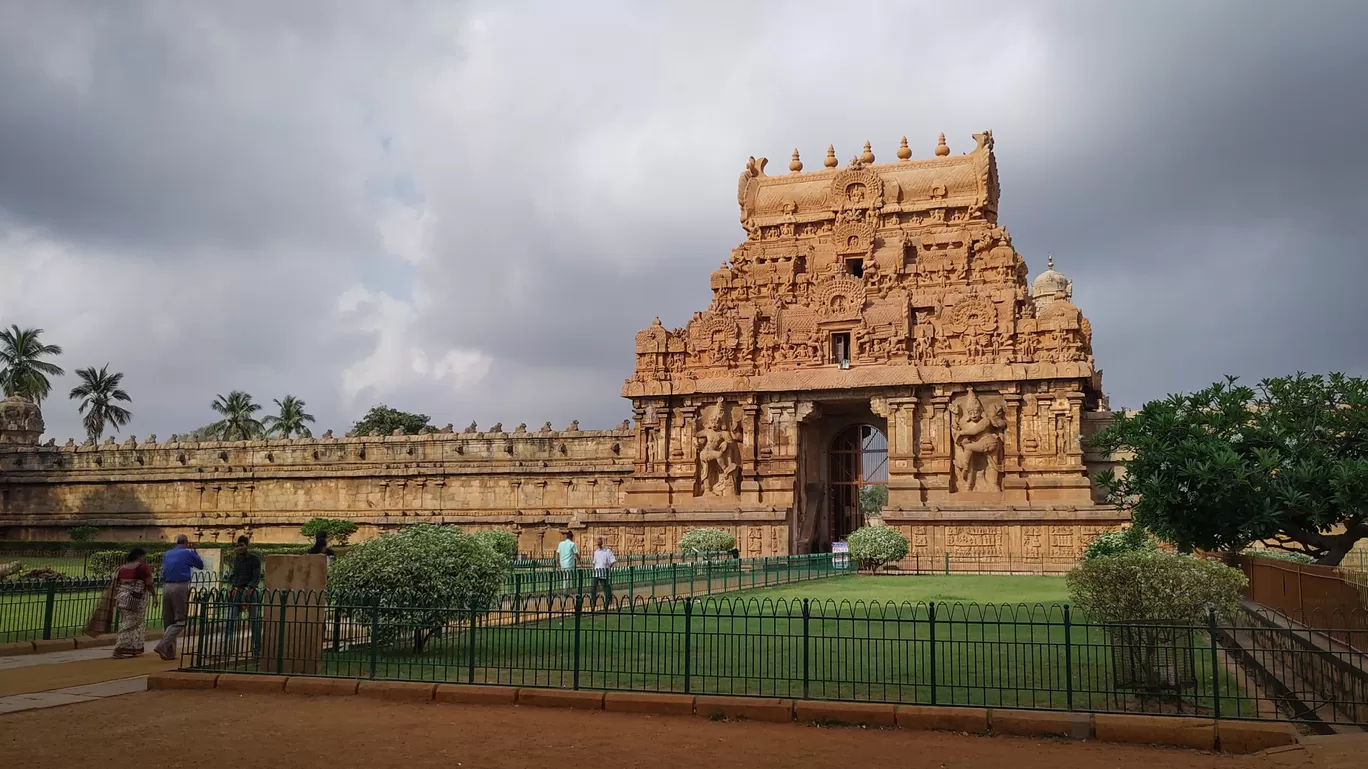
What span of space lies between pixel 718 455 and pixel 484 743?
84.0ft

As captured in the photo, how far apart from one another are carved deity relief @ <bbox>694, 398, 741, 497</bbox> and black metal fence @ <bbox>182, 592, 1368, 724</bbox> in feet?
66.6

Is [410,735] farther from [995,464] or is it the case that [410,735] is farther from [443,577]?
[995,464]

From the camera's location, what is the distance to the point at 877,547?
1078 inches

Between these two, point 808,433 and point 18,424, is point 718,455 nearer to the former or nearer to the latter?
point 808,433

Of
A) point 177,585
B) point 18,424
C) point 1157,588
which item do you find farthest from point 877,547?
point 18,424

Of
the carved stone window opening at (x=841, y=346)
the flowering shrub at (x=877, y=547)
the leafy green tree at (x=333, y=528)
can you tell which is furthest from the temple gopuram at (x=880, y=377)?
the leafy green tree at (x=333, y=528)

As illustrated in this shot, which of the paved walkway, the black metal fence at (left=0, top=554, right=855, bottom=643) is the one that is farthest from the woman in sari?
the black metal fence at (left=0, top=554, right=855, bottom=643)

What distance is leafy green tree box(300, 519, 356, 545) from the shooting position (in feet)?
121

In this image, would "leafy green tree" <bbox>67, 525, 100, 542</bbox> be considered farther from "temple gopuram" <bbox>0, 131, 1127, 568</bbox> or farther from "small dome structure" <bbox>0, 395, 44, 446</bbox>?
"small dome structure" <bbox>0, 395, 44, 446</bbox>

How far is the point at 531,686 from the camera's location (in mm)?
10273

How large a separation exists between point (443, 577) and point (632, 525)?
21824 millimetres

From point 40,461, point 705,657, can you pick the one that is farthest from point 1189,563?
point 40,461

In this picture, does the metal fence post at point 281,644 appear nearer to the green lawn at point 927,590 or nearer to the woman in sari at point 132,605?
the woman in sari at point 132,605

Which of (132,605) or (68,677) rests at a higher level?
(132,605)
